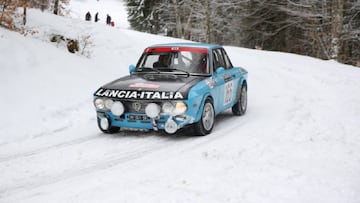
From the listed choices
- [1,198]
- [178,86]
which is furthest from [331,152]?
[1,198]

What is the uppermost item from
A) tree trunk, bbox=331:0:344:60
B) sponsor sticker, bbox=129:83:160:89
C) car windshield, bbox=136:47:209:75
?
tree trunk, bbox=331:0:344:60

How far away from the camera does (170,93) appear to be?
7.16 meters

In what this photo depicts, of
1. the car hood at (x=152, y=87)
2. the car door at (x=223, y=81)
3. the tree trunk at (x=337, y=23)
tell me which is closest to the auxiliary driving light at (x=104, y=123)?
the car hood at (x=152, y=87)

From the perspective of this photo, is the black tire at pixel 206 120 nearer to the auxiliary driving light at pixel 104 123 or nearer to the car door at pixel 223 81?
the car door at pixel 223 81

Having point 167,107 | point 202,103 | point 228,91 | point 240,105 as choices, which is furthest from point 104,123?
point 240,105

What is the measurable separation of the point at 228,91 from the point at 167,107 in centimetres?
214

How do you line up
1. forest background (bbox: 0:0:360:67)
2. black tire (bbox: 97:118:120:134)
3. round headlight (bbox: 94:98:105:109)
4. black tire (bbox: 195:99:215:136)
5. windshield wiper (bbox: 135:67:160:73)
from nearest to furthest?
black tire (bbox: 195:99:215:136)
round headlight (bbox: 94:98:105:109)
black tire (bbox: 97:118:120:134)
windshield wiper (bbox: 135:67:160:73)
forest background (bbox: 0:0:360:67)

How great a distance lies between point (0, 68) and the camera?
10.2 metres

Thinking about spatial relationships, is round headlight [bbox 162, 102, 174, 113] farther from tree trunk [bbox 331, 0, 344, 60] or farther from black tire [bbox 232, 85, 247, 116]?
tree trunk [bbox 331, 0, 344, 60]

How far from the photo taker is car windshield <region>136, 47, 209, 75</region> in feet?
27.2

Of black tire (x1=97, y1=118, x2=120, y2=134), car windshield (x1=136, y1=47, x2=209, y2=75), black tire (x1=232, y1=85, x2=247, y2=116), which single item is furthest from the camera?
black tire (x1=232, y1=85, x2=247, y2=116)

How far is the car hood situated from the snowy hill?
2.57 ft

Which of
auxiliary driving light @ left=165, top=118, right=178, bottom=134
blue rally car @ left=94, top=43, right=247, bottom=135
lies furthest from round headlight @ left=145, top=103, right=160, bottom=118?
auxiliary driving light @ left=165, top=118, right=178, bottom=134

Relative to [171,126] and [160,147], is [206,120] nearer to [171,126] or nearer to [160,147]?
[171,126]
